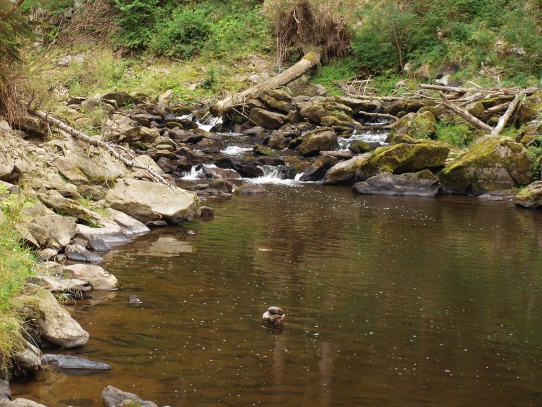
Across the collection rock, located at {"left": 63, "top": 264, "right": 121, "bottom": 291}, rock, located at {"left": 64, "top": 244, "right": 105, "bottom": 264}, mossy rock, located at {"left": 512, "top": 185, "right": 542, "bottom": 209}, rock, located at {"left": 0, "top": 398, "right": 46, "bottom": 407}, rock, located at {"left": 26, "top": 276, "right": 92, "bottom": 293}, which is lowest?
mossy rock, located at {"left": 512, "top": 185, "right": 542, "bottom": 209}

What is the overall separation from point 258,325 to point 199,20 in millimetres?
30518

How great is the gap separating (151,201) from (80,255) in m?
3.61

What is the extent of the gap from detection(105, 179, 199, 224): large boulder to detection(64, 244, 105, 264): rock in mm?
2850

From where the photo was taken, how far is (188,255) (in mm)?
11164

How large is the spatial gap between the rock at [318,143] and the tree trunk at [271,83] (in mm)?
5492

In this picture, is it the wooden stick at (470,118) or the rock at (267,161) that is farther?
the wooden stick at (470,118)

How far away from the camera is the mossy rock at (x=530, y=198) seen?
18.0 m

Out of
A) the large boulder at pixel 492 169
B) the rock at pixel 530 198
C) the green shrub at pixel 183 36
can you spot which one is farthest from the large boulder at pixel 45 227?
the green shrub at pixel 183 36

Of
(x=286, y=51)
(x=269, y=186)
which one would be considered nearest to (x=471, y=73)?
(x=286, y=51)

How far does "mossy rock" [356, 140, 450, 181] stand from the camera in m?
20.1

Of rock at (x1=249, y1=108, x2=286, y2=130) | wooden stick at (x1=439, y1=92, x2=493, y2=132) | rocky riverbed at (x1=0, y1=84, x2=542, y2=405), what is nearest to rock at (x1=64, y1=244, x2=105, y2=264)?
rocky riverbed at (x1=0, y1=84, x2=542, y2=405)

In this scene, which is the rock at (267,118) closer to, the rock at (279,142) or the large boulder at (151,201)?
the rock at (279,142)

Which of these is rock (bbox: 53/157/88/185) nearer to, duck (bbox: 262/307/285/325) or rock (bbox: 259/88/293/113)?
duck (bbox: 262/307/285/325)

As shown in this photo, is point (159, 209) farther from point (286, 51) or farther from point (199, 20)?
point (199, 20)
